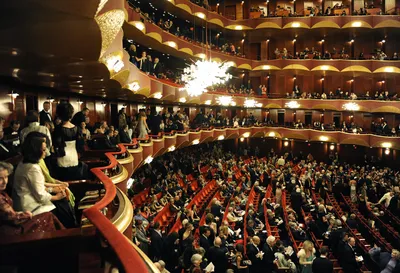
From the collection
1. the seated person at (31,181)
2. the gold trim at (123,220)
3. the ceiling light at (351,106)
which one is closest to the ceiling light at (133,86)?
the gold trim at (123,220)

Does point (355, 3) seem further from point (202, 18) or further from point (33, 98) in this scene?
point (33, 98)

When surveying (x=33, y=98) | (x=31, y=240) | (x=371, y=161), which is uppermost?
(x=33, y=98)

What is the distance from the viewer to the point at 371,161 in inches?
987

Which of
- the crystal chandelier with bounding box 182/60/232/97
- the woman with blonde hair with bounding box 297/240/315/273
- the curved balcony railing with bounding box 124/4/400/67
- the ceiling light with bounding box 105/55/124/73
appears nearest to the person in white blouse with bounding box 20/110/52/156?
the ceiling light with bounding box 105/55/124/73

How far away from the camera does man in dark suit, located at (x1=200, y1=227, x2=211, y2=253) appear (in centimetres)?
703

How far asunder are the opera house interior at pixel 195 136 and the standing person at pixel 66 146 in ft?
0.06

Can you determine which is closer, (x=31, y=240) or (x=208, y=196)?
(x=31, y=240)

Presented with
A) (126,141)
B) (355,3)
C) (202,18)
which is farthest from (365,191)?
(355,3)

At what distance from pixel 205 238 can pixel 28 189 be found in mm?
4806

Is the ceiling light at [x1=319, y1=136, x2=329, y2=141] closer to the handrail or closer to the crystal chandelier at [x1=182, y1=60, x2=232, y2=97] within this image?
the crystal chandelier at [x1=182, y1=60, x2=232, y2=97]

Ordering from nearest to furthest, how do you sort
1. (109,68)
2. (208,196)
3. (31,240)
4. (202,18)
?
(31,240) → (109,68) → (208,196) → (202,18)

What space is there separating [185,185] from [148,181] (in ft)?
4.60

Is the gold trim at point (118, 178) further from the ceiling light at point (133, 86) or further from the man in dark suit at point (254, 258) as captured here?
the ceiling light at point (133, 86)

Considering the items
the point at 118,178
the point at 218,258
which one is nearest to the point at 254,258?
the point at 218,258
